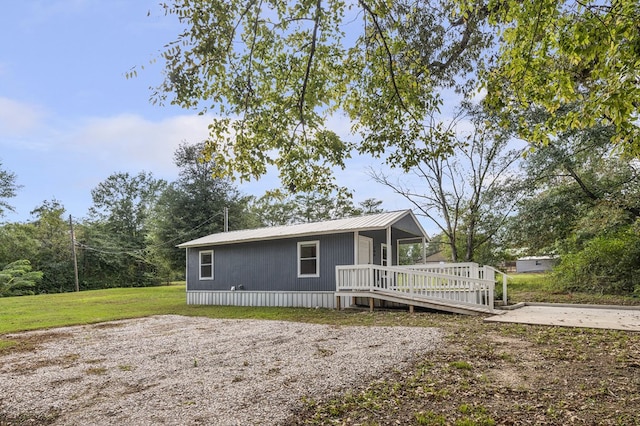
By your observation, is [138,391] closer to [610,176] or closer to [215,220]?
[610,176]

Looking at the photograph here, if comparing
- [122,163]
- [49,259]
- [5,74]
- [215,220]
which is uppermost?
[122,163]

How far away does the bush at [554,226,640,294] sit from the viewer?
40.2 ft

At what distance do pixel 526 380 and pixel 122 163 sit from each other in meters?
45.2

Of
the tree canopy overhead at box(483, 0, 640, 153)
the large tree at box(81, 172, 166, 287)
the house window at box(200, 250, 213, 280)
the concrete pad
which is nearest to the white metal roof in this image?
the house window at box(200, 250, 213, 280)

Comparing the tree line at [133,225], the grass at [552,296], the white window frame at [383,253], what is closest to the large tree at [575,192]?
the grass at [552,296]

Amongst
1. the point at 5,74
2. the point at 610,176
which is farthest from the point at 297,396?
the point at 610,176

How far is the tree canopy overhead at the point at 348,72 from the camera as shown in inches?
157

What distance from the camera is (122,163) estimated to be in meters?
42.1

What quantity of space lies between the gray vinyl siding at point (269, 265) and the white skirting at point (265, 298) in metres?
0.15

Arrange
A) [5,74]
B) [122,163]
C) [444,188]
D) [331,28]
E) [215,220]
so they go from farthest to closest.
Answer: [122,163], [215,220], [444,188], [5,74], [331,28]

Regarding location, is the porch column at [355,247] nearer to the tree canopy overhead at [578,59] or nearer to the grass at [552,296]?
the grass at [552,296]

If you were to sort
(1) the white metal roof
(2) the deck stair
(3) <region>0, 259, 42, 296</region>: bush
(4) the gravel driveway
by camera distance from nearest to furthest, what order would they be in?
(4) the gravel driveway, (2) the deck stair, (1) the white metal roof, (3) <region>0, 259, 42, 296</region>: bush

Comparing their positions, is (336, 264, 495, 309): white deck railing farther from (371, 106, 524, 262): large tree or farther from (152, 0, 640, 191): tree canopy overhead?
(371, 106, 524, 262): large tree

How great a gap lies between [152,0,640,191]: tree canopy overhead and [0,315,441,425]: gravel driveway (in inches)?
93.3
